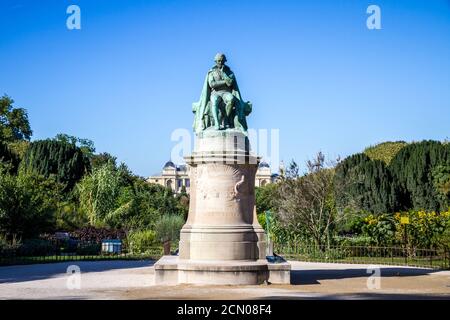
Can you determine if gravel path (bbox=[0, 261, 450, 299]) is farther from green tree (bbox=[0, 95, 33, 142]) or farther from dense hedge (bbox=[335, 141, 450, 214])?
green tree (bbox=[0, 95, 33, 142])

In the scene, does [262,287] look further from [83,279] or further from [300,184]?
[300,184]

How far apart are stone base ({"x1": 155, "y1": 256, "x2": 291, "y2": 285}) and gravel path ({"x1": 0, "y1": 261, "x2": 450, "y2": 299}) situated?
0.44 m

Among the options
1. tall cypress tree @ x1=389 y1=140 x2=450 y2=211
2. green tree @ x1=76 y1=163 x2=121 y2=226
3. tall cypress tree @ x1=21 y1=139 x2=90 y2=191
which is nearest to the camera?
green tree @ x1=76 y1=163 x2=121 y2=226

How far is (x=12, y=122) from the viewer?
6850 cm

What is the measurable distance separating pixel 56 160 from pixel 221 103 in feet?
155

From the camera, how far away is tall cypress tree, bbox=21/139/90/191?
6159cm

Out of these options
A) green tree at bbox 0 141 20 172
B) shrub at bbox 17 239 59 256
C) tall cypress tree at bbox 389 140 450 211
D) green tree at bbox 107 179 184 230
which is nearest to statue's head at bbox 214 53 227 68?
shrub at bbox 17 239 59 256

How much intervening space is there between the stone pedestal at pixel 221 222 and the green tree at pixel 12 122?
2009 inches

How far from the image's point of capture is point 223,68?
1905 cm

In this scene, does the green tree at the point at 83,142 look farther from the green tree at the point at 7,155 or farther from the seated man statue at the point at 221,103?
the seated man statue at the point at 221,103

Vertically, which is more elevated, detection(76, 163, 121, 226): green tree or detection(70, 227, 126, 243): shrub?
detection(76, 163, 121, 226): green tree

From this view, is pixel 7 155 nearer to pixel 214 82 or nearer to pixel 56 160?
pixel 56 160
